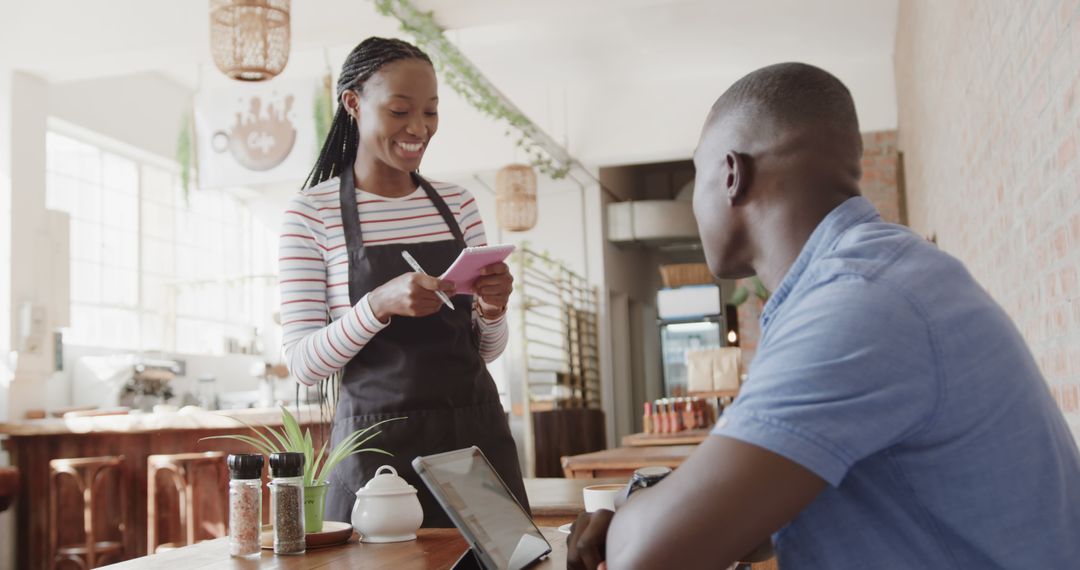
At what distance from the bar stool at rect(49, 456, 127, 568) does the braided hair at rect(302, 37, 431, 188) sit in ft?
12.1

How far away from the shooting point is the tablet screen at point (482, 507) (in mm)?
1164

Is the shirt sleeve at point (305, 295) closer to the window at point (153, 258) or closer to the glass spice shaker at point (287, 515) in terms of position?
the glass spice shaker at point (287, 515)

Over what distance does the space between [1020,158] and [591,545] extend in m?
1.91

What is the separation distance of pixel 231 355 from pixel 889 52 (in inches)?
287

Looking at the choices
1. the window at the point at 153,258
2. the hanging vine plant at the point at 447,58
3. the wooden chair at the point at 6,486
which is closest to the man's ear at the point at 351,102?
the wooden chair at the point at 6,486

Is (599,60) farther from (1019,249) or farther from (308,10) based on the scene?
(1019,249)

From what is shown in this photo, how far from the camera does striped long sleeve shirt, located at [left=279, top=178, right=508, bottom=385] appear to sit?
5.55 feet

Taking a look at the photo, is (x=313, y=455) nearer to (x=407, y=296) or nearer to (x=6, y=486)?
(x=407, y=296)

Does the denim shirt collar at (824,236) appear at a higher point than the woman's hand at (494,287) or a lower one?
lower

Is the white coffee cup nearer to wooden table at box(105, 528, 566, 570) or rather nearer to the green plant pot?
wooden table at box(105, 528, 566, 570)

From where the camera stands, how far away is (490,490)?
1.33 meters

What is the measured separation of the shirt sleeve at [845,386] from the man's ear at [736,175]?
23 centimetres

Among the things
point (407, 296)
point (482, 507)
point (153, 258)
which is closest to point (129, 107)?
point (153, 258)

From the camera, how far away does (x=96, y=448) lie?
5344 millimetres
